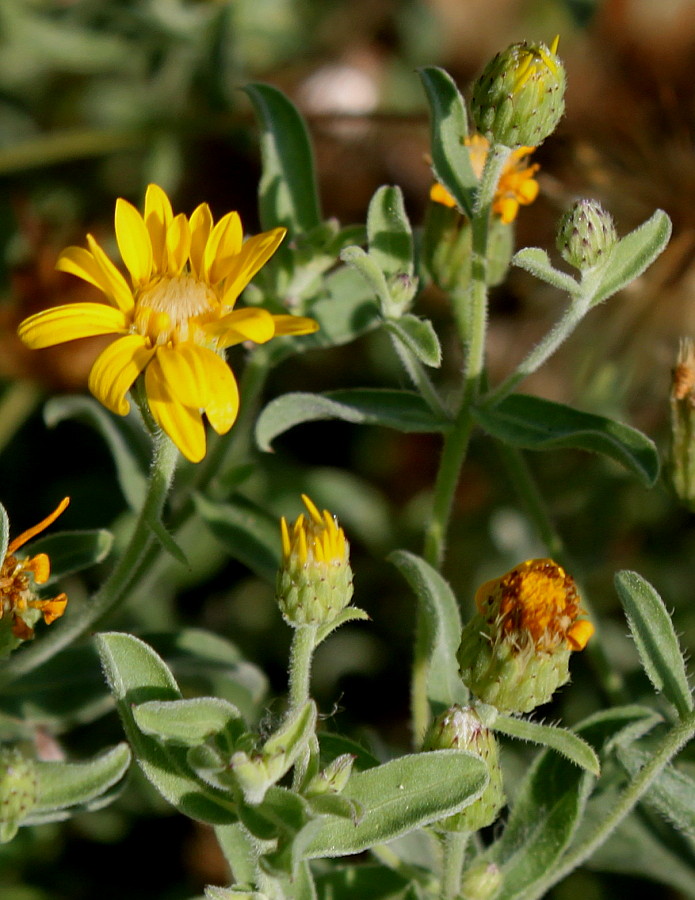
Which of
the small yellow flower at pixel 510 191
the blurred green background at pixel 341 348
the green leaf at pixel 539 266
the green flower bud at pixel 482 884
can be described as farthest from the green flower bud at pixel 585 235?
the blurred green background at pixel 341 348

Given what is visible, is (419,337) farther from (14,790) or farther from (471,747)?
(14,790)

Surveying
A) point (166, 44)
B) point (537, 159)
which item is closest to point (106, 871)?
point (537, 159)

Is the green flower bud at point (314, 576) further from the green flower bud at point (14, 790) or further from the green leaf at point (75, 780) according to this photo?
the green flower bud at point (14, 790)

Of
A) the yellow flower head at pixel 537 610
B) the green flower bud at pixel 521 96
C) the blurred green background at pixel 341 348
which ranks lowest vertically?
the blurred green background at pixel 341 348

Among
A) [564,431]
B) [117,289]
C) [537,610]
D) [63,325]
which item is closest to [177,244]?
[117,289]

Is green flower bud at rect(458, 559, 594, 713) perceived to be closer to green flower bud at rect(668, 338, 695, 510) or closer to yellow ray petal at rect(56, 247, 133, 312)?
green flower bud at rect(668, 338, 695, 510)

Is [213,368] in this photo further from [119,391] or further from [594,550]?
[594,550]

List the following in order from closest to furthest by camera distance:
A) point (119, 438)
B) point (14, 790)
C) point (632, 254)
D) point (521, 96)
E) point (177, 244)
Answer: point (14, 790)
point (521, 96)
point (177, 244)
point (632, 254)
point (119, 438)

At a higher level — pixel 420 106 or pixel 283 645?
pixel 420 106
